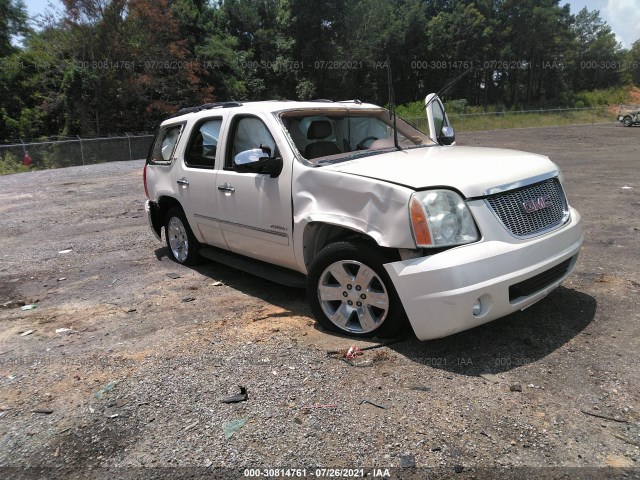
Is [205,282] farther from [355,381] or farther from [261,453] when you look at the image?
[261,453]

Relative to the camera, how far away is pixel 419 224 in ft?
10.6

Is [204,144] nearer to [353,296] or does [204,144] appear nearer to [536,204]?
[353,296]

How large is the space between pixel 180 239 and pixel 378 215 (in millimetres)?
3437

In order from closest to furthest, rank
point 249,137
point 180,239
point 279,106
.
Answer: point 279,106, point 249,137, point 180,239

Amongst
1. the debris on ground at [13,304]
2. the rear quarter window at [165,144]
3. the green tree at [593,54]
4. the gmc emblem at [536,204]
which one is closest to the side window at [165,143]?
the rear quarter window at [165,144]

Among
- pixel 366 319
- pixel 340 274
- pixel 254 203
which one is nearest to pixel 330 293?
pixel 340 274

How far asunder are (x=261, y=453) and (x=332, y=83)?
54.3 meters

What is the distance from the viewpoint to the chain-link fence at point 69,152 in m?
22.4

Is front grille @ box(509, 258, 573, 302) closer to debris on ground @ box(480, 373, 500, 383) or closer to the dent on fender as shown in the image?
debris on ground @ box(480, 373, 500, 383)

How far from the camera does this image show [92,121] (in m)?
32.5

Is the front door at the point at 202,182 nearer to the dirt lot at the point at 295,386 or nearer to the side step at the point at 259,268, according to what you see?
the side step at the point at 259,268

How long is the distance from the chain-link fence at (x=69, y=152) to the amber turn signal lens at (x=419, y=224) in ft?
69.6

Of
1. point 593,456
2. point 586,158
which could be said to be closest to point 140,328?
point 593,456

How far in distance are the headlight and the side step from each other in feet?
4.23
